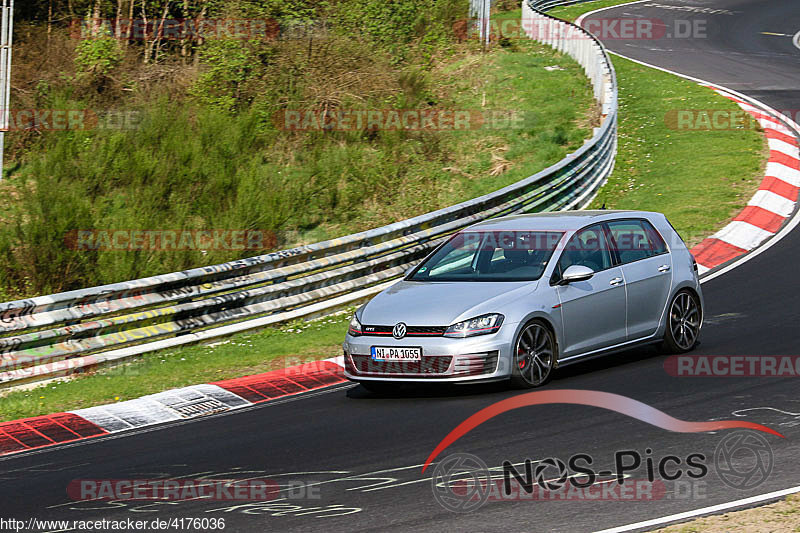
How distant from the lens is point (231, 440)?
27.5 feet

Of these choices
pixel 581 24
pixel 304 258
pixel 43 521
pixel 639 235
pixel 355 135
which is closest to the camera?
pixel 43 521

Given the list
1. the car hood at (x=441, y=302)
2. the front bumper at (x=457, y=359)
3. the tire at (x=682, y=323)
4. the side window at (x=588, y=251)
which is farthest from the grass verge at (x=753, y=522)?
the tire at (x=682, y=323)

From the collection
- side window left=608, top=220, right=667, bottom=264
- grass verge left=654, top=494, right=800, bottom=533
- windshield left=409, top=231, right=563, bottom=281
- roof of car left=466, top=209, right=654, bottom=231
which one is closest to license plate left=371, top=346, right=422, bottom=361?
windshield left=409, top=231, right=563, bottom=281

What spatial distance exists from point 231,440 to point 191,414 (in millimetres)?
1300

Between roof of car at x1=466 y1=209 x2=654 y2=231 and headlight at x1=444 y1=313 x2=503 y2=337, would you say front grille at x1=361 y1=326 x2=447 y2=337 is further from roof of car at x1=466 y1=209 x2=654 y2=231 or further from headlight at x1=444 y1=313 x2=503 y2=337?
roof of car at x1=466 y1=209 x2=654 y2=231

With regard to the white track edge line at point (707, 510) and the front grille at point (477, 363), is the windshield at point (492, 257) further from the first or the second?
the white track edge line at point (707, 510)

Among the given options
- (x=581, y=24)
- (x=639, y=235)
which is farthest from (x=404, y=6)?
(x=639, y=235)

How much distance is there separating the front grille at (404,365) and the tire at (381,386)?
0.51 ft

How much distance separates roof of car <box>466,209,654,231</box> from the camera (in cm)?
1038

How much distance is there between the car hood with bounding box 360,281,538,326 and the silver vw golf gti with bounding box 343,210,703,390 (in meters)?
0.01

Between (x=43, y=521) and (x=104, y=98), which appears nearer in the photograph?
(x=43, y=521)

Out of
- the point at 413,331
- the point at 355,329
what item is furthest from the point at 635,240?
the point at 355,329

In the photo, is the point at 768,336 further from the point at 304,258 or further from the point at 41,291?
the point at 41,291

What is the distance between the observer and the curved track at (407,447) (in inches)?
241
